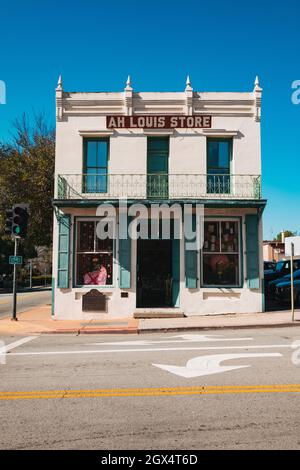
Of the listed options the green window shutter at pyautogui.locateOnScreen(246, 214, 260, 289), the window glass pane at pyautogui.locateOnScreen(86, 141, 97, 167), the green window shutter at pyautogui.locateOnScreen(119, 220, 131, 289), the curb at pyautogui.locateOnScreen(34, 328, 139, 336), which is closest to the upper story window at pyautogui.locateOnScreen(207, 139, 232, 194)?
the green window shutter at pyautogui.locateOnScreen(246, 214, 260, 289)

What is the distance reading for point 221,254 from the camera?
15953mm

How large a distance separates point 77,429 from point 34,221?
17.4 m

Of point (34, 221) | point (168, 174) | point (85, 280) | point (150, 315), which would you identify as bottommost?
point (150, 315)

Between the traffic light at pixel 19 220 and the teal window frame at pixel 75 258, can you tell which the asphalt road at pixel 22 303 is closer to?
the teal window frame at pixel 75 258

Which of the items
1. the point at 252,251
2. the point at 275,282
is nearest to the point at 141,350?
the point at 252,251

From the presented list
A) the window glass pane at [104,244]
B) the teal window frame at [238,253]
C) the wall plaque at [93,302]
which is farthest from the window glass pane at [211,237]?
the wall plaque at [93,302]

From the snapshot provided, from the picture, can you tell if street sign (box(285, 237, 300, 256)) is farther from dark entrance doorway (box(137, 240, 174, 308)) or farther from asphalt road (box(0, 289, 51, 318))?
asphalt road (box(0, 289, 51, 318))

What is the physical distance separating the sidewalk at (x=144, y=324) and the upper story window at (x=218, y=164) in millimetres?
4913

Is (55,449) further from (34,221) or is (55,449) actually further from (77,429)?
(34,221)

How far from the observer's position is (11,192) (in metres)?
20.9

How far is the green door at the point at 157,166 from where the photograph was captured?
16047mm

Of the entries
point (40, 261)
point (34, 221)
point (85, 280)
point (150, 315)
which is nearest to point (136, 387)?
point (150, 315)

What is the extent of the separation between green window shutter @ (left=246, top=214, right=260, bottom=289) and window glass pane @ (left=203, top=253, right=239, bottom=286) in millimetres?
504

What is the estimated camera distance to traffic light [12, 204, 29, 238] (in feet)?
49.4
